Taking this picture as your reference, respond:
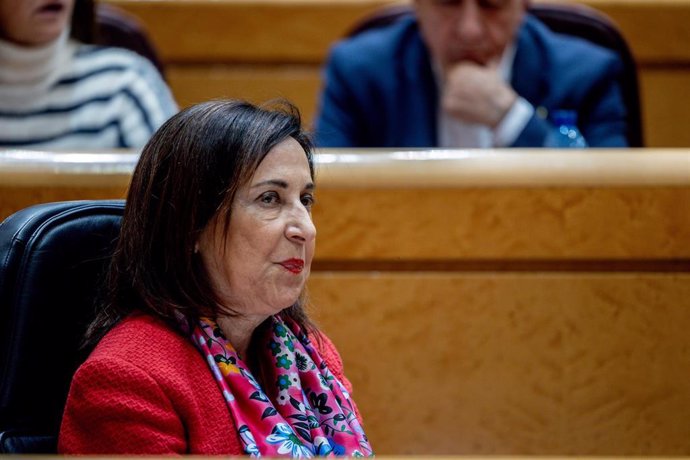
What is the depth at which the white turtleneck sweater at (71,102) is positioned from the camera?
Result: 137cm

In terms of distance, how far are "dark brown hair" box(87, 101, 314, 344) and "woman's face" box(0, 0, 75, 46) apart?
0.64 meters

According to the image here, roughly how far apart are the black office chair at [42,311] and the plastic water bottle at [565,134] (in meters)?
0.72

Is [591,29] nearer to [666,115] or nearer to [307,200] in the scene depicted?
[666,115]

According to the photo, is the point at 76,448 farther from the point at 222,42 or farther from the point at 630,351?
the point at 222,42

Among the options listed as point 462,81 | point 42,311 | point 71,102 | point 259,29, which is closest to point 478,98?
point 462,81

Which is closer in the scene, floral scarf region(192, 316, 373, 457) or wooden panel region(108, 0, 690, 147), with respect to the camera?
floral scarf region(192, 316, 373, 457)

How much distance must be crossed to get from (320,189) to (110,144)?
0.40 metres

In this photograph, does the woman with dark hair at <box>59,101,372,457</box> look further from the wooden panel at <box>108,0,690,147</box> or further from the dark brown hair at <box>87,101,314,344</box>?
the wooden panel at <box>108,0,690,147</box>

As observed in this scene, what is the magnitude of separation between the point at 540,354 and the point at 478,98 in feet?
1.39

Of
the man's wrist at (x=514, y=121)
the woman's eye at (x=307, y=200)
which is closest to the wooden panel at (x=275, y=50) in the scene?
the man's wrist at (x=514, y=121)

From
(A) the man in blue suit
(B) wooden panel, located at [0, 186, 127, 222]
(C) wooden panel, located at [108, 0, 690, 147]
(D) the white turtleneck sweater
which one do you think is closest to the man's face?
(A) the man in blue suit

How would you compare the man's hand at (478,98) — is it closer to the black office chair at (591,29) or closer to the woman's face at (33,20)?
the black office chair at (591,29)

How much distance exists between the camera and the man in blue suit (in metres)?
1.42

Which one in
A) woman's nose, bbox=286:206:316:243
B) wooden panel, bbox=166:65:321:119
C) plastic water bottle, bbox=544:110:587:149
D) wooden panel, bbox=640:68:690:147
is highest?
woman's nose, bbox=286:206:316:243
